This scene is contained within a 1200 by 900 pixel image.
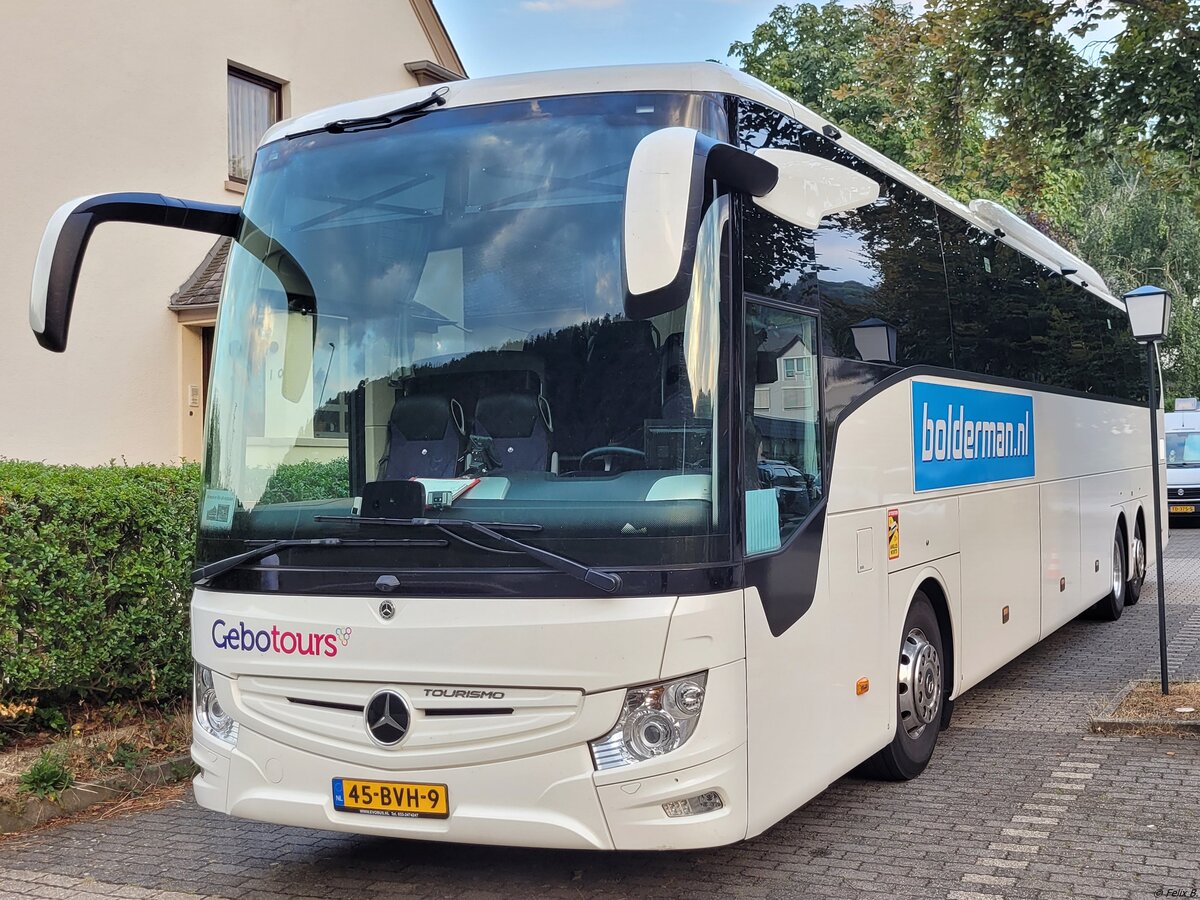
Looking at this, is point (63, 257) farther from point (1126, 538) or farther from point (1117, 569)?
point (1126, 538)

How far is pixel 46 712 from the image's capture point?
723 centimetres

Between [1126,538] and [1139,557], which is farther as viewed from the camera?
[1139,557]

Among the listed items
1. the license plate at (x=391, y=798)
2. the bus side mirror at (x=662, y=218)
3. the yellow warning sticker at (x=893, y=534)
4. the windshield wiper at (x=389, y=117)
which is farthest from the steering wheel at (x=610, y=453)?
the yellow warning sticker at (x=893, y=534)

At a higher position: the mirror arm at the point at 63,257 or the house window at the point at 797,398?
the mirror arm at the point at 63,257

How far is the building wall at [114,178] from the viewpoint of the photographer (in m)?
13.5

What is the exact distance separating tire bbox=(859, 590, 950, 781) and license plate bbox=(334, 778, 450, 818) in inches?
107

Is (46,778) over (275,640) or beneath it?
beneath

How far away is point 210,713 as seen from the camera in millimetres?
5285

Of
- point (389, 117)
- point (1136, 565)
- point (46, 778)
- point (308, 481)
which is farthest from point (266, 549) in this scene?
point (1136, 565)

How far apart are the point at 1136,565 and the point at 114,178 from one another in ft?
39.9

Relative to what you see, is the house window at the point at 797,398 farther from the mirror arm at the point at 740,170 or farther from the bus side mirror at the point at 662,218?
the bus side mirror at the point at 662,218

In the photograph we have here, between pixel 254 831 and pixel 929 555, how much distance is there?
12.5 feet

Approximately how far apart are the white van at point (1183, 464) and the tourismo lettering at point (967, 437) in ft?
64.4

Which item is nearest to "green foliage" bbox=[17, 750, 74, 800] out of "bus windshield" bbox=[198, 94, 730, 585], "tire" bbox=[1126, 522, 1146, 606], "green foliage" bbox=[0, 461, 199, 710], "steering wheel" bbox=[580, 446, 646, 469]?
"green foliage" bbox=[0, 461, 199, 710]
